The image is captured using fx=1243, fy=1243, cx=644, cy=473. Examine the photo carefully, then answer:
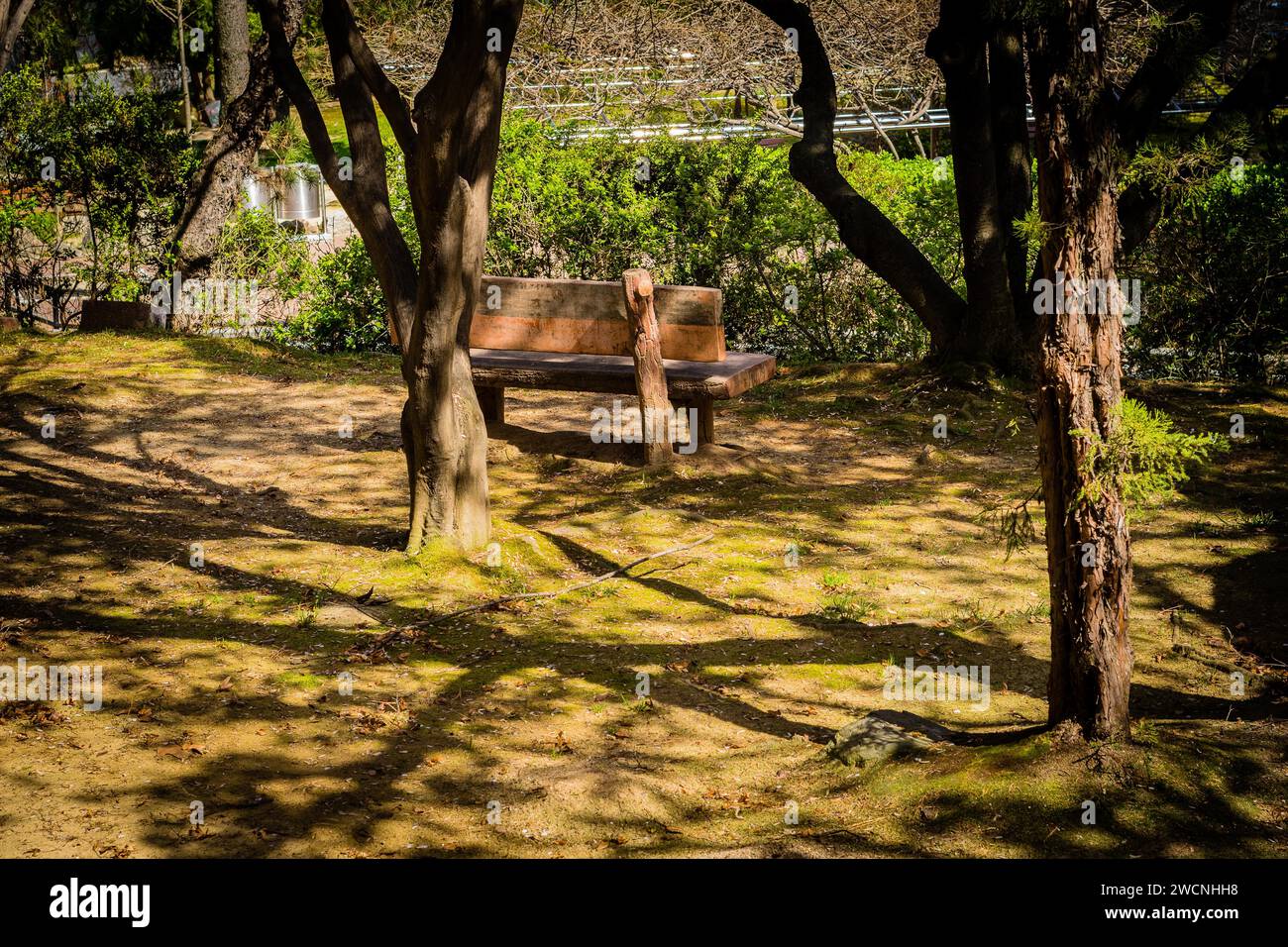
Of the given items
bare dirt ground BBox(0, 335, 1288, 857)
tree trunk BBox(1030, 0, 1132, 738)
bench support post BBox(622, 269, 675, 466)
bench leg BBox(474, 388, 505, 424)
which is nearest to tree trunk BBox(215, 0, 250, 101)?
bare dirt ground BBox(0, 335, 1288, 857)

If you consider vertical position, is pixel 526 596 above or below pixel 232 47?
below

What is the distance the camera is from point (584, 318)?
9508mm

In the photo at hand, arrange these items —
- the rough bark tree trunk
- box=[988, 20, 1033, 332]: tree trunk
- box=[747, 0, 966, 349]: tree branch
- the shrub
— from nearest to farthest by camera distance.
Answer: the rough bark tree trunk → the shrub → box=[988, 20, 1033, 332]: tree trunk → box=[747, 0, 966, 349]: tree branch

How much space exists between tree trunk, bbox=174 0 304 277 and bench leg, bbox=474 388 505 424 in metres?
5.65

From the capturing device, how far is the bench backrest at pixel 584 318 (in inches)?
359

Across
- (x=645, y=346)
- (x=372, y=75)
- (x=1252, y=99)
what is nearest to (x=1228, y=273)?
(x=1252, y=99)

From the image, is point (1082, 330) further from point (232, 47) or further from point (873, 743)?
point (232, 47)

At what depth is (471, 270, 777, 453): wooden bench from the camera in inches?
352

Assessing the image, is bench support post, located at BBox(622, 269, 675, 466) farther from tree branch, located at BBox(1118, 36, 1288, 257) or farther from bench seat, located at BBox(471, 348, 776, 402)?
tree branch, located at BBox(1118, 36, 1288, 257)

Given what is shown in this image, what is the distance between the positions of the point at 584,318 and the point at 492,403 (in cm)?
108

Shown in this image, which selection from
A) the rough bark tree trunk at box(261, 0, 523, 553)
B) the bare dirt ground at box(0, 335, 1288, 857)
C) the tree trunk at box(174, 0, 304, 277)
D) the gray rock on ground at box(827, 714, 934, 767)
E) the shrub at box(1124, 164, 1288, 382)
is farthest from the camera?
the tree trunk at box(174, 0, 304, 277)

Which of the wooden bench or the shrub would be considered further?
the shrub

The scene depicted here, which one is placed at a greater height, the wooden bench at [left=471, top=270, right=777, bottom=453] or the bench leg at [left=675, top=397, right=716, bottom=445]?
the wooden bench at [left=471, top=270, right=777, bottom=453]
